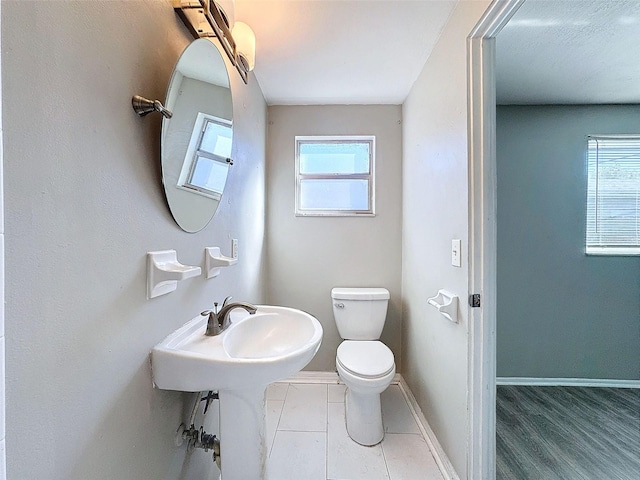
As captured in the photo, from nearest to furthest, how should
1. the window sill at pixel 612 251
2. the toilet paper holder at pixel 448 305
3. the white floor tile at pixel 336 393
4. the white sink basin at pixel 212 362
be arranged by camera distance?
the white sink basin at pixel 212 362 < the toilet paper holder at pixel 448 305 < the white floor tile at pixel 336 393 < the window sill at pixel 612 251

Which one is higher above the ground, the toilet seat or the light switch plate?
the light switch plate

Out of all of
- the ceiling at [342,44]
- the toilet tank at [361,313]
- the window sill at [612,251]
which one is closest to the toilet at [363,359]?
the toilet tank at [361,313]

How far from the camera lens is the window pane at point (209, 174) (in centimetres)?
96

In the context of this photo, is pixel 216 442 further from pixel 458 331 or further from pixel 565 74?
pixel 565 74

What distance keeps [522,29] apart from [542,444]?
2246 millimetres

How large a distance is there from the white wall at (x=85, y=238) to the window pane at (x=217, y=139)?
0.22 m

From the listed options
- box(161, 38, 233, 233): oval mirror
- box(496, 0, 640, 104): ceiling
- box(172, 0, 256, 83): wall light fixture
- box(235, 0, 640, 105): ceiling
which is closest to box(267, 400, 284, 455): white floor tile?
box(161, 38, 233, 233): oval mirror

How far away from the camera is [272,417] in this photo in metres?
1.74

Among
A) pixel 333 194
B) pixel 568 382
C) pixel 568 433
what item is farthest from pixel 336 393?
pixel 568 382

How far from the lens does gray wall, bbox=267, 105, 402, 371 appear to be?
7.21 ft

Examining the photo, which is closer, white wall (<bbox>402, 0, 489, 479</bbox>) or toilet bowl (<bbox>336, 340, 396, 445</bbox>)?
white wall (<bbox>402, 0, 489, 479</bbox>)

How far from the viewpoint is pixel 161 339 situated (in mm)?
802

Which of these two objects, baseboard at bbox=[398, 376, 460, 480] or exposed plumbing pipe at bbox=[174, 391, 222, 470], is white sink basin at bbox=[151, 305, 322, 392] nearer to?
exposed plumbing pipe at bbox=[174, 391, 222, 470]

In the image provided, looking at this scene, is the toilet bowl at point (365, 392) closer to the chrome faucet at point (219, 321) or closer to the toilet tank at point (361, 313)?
the toilet tank at point (361, 313)
